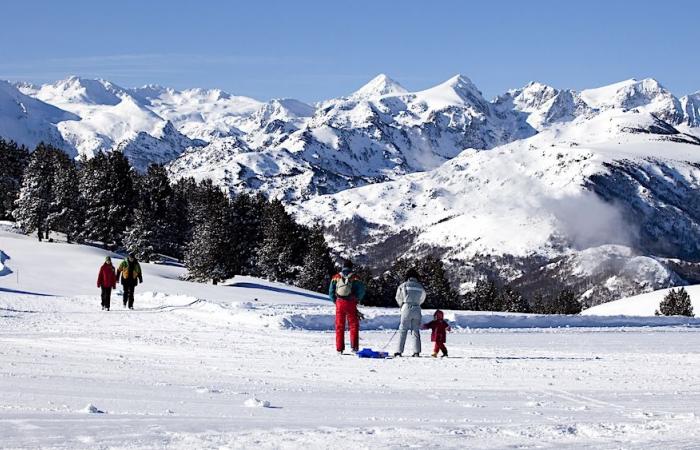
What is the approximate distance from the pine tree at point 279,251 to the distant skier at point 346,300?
A: 190ft

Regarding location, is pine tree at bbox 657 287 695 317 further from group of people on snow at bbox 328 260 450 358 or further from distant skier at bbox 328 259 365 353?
distant skier at bbox 328 259 365 353

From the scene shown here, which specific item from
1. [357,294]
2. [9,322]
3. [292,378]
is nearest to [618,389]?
[292,378]

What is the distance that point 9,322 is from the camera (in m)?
22.4

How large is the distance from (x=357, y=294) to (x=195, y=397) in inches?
304

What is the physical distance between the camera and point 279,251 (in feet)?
252

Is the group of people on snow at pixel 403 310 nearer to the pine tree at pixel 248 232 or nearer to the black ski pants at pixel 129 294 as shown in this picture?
the black ski pants at pixel 129 294

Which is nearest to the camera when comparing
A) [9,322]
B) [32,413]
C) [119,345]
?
[32,413]

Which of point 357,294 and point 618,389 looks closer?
point 618,389

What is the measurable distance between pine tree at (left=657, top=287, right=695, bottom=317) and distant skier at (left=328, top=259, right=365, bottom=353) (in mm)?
70831

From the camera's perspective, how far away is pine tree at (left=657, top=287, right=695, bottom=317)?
274 ft

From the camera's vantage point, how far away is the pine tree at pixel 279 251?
250 ft

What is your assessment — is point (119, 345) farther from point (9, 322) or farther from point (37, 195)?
point (37, 195)

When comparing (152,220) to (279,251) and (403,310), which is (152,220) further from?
(403,310)

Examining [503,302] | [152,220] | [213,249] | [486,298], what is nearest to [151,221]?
[152,220]
